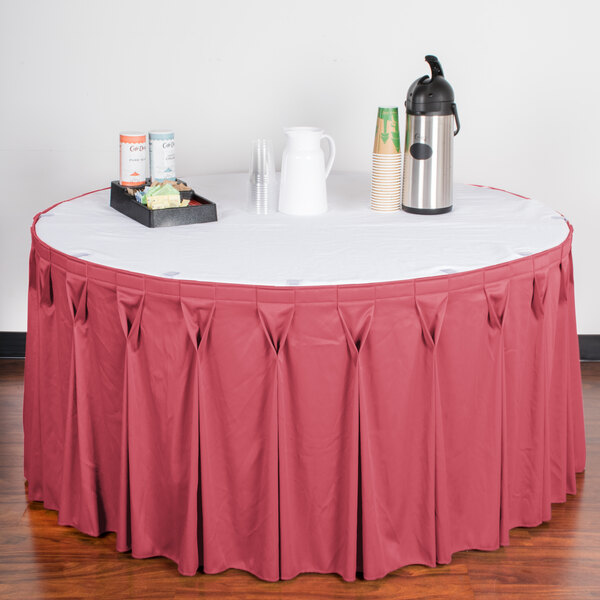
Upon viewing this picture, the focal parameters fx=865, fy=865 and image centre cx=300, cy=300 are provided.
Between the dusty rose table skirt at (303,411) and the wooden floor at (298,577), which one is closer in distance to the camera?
the dusty rose table skirt at (303,411)

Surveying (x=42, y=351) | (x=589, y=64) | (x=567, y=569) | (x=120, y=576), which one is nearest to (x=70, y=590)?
(x=120, y=576)

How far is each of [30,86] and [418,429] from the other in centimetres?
187

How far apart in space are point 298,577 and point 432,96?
1.18 m

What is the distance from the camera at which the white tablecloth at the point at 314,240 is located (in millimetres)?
1763

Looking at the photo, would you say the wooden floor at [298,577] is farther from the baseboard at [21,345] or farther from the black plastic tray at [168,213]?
the baseboard at [21,345]

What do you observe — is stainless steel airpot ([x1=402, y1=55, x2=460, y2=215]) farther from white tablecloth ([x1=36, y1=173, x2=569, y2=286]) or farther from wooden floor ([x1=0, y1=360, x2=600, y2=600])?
wooden floor ([x1=0, y1=360, x2=600, y2=600])

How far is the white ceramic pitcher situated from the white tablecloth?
4 centimetres

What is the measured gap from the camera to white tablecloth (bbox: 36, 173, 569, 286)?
5.78ft

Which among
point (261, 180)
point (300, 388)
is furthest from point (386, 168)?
point (300, 388)

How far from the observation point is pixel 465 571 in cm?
192

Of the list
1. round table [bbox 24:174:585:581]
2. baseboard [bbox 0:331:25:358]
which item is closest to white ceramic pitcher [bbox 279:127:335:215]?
round table [bbox 24:174:585:581]

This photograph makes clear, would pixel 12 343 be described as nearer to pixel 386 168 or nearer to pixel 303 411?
pixel 386 168

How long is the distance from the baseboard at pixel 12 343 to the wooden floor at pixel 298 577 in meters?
1.06

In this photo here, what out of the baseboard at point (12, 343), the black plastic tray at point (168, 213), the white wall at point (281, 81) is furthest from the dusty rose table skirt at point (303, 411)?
the baseboard at point (12, 343)
